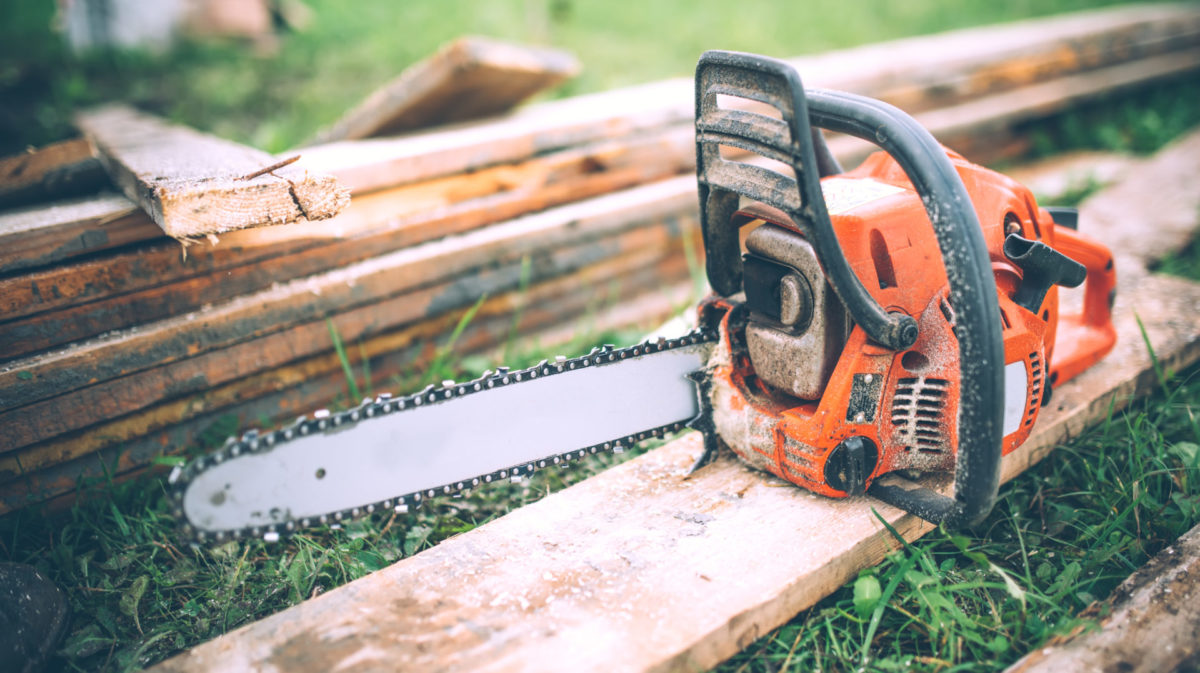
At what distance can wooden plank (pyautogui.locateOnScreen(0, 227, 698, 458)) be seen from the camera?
1.89 metres

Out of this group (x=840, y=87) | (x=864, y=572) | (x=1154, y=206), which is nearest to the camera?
(x=864, y=572)

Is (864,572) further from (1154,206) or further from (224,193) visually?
(1154,206)

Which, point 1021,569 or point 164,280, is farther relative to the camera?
point 164,280

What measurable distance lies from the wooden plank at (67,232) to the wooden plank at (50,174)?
6.4 inches

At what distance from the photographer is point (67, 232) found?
6.24 ft

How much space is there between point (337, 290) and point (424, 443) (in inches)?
34.7

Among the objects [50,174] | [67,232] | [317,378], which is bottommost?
[317,378]

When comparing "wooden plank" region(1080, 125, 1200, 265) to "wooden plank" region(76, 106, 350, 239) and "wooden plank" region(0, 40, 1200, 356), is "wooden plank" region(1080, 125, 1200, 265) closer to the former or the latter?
"wooden plank" region(0, 40, 1200, 356)

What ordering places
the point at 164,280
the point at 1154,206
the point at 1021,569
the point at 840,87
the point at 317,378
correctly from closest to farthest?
the point at 1021,569 < the point at 164,280 < the point at 317,378 < the point at 1154,206 < the point at 840,87

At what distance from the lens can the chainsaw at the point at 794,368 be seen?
4.63 ft

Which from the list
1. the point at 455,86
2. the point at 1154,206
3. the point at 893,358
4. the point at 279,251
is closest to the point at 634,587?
the point at 893,358

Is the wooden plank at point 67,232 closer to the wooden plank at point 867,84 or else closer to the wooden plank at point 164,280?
the wooden plank at point 164,280

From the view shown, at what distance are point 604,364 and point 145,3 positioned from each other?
6435 millimetres

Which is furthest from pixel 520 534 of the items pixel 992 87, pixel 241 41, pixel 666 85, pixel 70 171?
pixel 241 41
